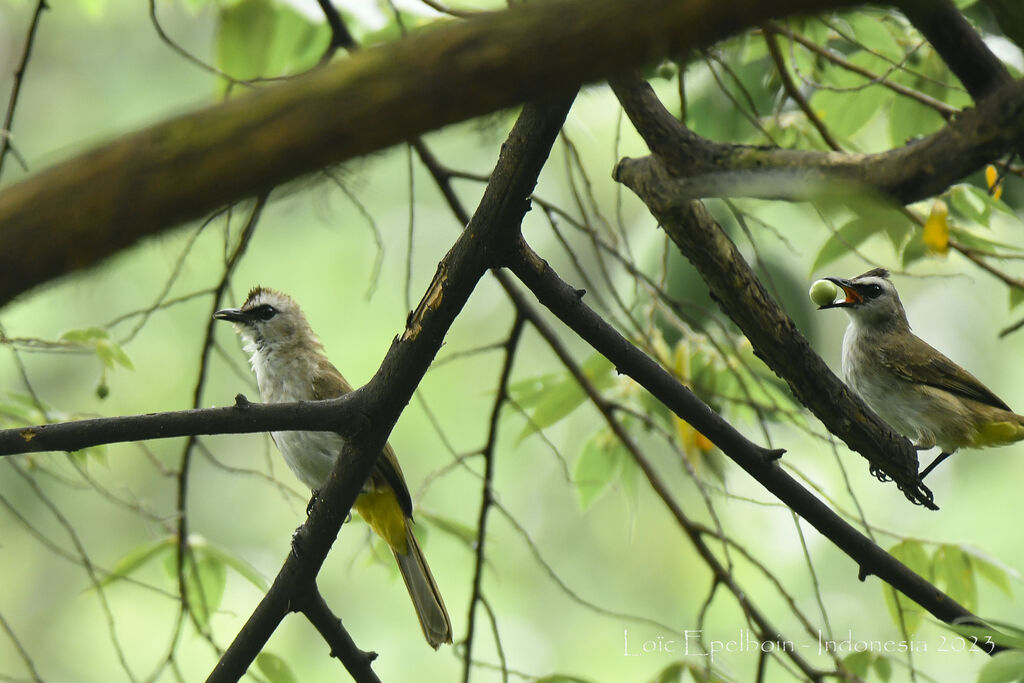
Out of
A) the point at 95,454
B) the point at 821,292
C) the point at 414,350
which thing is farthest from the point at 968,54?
the point at 95,454

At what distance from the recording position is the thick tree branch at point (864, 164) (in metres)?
1.49

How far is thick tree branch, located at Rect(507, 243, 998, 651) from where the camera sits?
2.12 metres

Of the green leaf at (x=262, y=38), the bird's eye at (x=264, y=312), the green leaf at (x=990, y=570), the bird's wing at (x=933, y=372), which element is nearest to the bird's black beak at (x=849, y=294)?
the bird's wing at (x=933, y=372)

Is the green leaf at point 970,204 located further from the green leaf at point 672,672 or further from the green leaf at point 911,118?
the green leaf at point 672,672

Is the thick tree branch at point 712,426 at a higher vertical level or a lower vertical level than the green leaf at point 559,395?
lower

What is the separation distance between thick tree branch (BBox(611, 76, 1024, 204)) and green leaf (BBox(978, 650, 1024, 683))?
797 mm

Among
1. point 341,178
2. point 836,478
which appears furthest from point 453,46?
point 836,478

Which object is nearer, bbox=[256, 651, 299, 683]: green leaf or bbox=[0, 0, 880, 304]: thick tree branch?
bbox=[0, 0, 880, 304]: thick tree branch

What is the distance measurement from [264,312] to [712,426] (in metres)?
2.61

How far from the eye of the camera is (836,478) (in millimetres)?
6719

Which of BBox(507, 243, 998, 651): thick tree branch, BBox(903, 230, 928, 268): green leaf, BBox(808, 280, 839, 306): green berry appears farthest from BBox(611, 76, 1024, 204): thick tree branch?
BBox(808, 280, 839, 306): green berry

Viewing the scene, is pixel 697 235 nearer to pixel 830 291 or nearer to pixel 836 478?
pixel 830 291

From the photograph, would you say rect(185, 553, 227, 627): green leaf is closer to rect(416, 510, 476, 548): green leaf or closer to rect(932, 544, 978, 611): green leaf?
rect(416, 510, 476, 548): green leaf

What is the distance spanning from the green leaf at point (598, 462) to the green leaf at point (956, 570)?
113 centimetres
